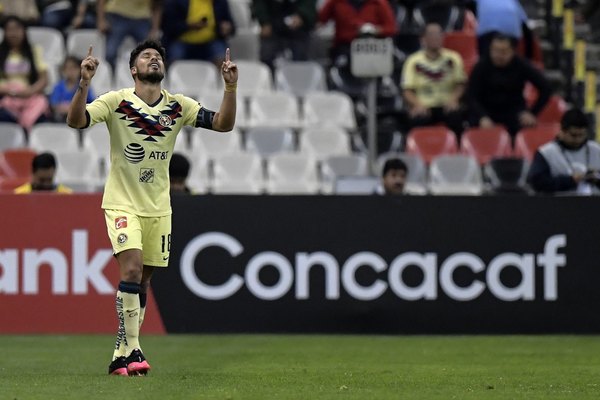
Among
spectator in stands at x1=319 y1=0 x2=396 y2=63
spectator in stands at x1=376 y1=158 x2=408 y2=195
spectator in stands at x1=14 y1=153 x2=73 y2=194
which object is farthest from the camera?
spectator in stands at x1=319 y1=0 x2=396 y2=63

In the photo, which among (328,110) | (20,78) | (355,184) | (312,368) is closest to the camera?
(312,368)

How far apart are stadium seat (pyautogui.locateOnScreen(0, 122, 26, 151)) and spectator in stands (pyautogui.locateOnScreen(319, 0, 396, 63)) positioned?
13.9 ft

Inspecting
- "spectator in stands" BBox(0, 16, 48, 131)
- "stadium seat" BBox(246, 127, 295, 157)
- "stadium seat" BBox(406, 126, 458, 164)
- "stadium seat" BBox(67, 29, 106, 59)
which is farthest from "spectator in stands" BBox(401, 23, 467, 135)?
"spectator in stands" BBox(0, 16, 48, 131)

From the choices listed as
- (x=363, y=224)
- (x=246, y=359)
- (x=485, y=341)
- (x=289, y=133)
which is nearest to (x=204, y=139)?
Result: (x=289, y=133)

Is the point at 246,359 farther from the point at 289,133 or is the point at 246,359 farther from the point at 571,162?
the point at 289,133

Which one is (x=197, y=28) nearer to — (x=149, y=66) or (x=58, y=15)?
(x=58, y=15)

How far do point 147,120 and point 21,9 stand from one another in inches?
395

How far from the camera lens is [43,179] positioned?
15234 mm

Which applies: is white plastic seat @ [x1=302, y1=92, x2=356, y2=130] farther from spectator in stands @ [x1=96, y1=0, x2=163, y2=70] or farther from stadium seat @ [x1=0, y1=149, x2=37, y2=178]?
stadium seat @ [x1=0, y1=149, x2=37, y2=178]

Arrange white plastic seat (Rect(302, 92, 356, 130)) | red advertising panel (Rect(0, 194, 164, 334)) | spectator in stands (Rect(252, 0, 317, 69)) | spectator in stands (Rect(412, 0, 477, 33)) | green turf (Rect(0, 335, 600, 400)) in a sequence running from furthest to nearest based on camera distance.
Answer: spectator in stands (Rect(412, 0, 477, 33))
spectator in stands (Rect(252, 0, 317, 69))
white plastic seat (Rect(302, 92, 356, 130))
red advertising panel (Rect(0, 194, 164, 334))
green turf (Rect(0, 335, 600, 400))

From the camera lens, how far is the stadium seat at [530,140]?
60.4 ft

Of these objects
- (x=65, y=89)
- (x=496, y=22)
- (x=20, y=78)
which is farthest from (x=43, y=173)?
(x=496, y=22)

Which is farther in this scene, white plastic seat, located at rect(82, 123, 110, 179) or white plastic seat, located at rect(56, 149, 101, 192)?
white plastic seat, located at rect(82, 123, 110, 179)

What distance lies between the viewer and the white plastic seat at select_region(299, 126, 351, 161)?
739 inches
